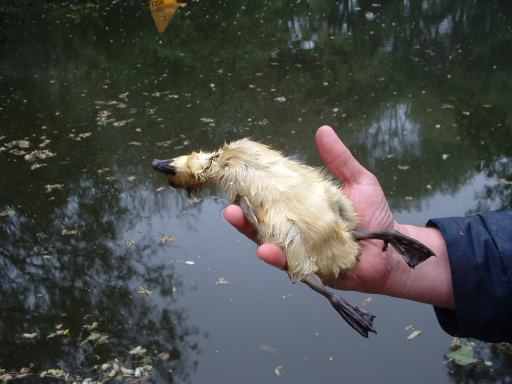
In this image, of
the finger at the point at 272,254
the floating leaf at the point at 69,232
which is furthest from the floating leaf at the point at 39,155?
the finger at the point at 272,254

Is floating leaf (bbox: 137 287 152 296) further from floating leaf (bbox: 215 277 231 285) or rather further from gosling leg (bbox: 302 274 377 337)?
gosling leg (bbox: 302 274 377 337)

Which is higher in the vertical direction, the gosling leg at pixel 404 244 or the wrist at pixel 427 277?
the gosling leg at pixel 404 244

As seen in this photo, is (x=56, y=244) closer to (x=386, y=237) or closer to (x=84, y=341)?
(x=84, y=341)

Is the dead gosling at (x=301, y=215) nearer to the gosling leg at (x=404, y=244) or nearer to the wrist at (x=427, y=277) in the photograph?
the gosling leg at (x=404, y=244)

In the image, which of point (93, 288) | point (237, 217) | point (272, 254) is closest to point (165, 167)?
point (237, 217)

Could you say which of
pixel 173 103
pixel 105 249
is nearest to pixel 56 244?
pixel 105 249

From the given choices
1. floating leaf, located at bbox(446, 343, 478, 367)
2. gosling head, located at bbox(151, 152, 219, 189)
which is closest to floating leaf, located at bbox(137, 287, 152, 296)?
gosling head, located at bbox(151, 152, 219, 189)

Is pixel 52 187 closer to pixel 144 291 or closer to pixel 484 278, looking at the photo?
pixel 144 291
